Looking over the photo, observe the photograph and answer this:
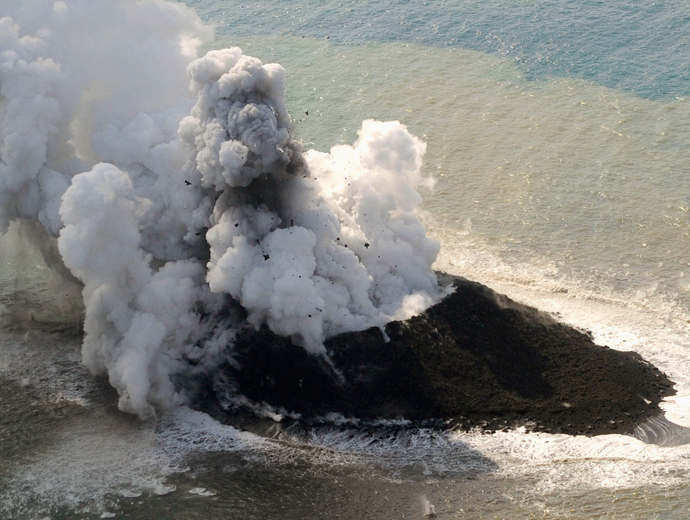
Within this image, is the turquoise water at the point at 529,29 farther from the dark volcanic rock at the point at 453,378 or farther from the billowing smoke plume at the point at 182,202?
the dark volcanic rock at the point at 453,378

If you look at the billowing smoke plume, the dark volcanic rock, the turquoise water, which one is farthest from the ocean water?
the billowing smoke plume

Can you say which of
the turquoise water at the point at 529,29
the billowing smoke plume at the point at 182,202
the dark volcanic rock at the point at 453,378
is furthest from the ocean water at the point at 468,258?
the billowing smoke plume at the point at 182,202

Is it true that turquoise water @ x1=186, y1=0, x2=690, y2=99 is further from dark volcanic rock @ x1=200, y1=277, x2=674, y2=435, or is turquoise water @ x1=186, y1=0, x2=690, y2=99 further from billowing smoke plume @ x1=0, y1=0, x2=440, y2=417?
dark volcanic rock @ x1=200, y1=277, x2=674, y2=435

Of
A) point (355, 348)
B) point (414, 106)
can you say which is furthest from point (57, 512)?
point (414, 106)

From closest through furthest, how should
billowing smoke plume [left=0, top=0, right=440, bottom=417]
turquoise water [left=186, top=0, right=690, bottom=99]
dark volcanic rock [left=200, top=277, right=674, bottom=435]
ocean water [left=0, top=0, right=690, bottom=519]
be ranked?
ocean water [left=0, top=0, right=690, bottom=519] < dark volcanic rock [left=200, top=277, right=674, bottom=435] < billowing smoke plume [left=0, top=0, right=440, bottom=417] < turquoise water [left=186, top=0, right=690, bottom=99]

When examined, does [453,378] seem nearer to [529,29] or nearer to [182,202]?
[182,202]

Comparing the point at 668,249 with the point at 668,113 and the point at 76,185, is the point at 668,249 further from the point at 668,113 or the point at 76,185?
the point at 76,185

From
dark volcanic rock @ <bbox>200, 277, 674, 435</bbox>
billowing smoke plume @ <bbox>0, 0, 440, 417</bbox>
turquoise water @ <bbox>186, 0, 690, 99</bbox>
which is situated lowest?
dark volcanic rock @ <bbox>200, 277, 674, 435</bbox>
